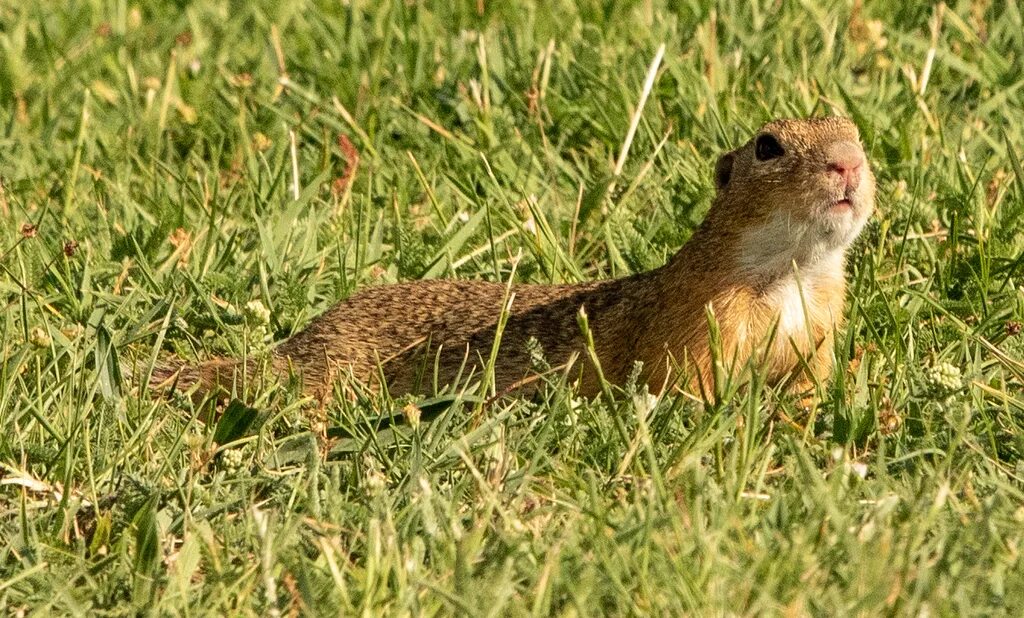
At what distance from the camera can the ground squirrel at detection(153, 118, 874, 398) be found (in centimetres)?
508

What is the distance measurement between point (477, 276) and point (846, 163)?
170cm

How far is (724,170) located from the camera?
18.3 feet

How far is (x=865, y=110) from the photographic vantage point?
22.0ft

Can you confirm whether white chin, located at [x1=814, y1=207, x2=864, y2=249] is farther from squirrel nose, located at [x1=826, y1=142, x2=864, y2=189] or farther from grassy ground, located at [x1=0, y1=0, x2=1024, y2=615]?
grassy ground, located at [x1=0, y1=0, x2=1024, y2=615]

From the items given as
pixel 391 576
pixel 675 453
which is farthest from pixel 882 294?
pixel 391 576

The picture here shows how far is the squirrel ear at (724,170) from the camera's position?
5.56m

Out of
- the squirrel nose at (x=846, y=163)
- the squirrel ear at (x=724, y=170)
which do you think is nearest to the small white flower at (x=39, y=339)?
the squirrel ear at (x=724, y=170)

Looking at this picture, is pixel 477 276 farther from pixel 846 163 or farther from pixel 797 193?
pixel 846 163

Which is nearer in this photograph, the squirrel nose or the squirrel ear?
the squirrel nose

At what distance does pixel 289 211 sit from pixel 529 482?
2.32 meters

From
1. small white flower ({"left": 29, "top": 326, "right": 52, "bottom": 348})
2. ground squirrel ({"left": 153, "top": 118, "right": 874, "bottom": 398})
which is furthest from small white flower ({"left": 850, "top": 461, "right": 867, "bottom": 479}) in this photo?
small white flower ({"left": 29, "top": 326, "right": 52, "bottom": 348})

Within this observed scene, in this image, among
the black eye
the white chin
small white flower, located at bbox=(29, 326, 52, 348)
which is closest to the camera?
small white flower, located at bbox=(29, 326, 52, 348)

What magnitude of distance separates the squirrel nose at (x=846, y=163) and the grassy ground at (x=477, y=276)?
39cm

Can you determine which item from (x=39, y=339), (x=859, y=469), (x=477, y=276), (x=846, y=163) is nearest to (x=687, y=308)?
(x=846, y=163)
